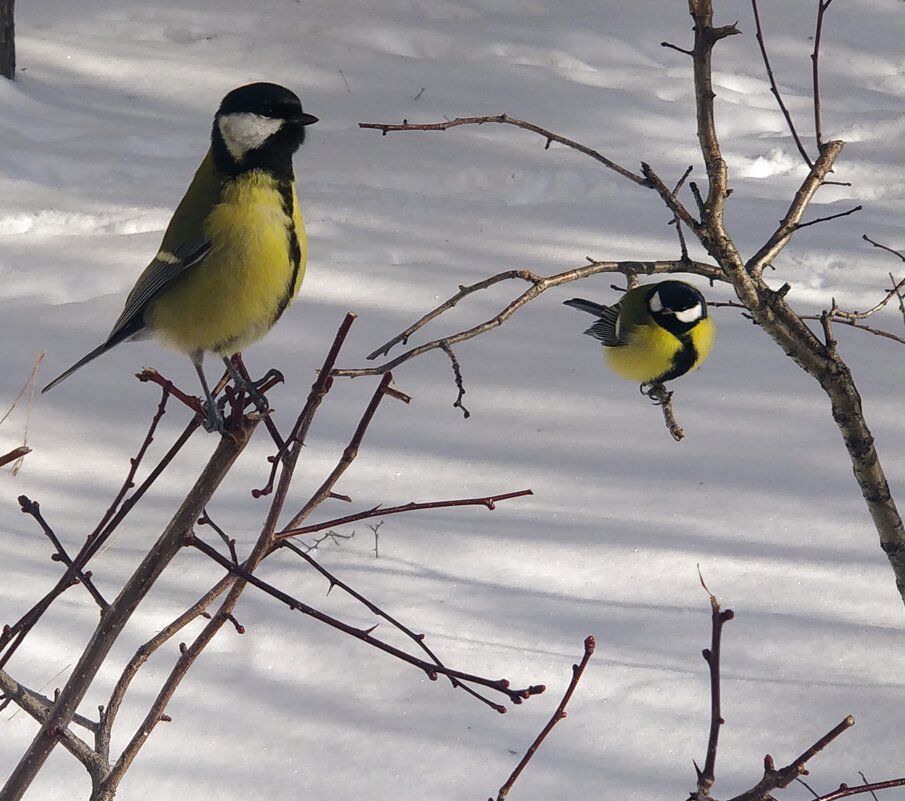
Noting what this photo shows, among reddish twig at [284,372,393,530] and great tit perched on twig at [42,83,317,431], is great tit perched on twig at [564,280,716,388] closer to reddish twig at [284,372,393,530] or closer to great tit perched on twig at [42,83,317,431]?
great tit perched on twig at [42,83,317,431]

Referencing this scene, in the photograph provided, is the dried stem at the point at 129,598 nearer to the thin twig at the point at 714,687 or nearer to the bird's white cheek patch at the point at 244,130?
the thin twig at the point at 714,687

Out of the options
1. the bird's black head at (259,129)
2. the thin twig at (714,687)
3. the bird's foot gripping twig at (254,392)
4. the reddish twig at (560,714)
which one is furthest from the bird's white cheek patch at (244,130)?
the thin twig at (714,687)

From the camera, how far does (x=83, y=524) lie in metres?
3.69

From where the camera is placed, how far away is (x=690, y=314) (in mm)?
3590

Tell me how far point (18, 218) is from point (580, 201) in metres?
2.75

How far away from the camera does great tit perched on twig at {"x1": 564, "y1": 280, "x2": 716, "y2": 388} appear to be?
3.55 metres

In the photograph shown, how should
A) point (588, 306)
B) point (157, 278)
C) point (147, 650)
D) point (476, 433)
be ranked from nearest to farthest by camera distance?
point (147, 650)
point (157, 278)
point (588, 306)
point (476, 433)

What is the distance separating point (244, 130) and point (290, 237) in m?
0.22

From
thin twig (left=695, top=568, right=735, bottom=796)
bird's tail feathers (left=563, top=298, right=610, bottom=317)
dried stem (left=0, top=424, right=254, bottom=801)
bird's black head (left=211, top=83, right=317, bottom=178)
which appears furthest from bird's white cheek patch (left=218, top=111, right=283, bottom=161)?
bird's tail feathers (left=563, top=298, right=610, bottom=317)

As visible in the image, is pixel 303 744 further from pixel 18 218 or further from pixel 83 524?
pixel 18 218

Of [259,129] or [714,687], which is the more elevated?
[259,129]

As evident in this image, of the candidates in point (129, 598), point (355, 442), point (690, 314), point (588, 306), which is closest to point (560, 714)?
point (355, 442)

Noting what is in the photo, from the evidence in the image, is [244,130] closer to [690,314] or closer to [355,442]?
[355,442]

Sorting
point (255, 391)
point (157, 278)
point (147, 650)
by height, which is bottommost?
point (147, 650)
